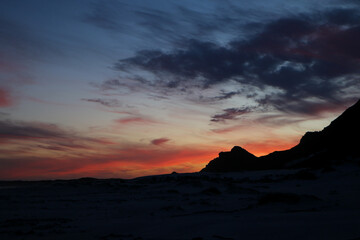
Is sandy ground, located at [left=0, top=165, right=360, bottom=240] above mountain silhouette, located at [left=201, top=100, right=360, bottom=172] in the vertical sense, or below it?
below

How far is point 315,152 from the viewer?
3450 cm

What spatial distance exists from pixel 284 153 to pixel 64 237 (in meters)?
36.3

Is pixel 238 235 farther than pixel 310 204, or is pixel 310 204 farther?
pixel 310 204

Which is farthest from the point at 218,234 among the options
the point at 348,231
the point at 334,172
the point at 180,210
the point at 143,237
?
the point at 334,172

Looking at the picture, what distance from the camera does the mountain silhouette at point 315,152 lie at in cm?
2974

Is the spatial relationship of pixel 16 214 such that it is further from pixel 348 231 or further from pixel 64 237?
pixel 348 231

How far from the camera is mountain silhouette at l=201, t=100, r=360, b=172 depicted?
29.7 meters

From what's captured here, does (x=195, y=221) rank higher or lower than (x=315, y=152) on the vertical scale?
lower

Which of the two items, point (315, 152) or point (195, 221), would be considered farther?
point (315, 152)

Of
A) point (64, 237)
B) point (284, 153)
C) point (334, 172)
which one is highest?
point (284, 153)

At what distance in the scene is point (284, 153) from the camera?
131 feet

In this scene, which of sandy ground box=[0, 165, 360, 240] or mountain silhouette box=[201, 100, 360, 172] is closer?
sandy ground box=[0, 165, 360, 240]

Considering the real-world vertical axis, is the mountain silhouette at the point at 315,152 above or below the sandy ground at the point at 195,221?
above

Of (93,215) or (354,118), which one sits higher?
(354,118)
